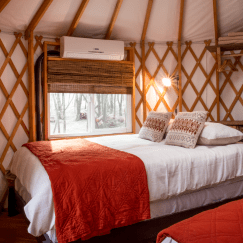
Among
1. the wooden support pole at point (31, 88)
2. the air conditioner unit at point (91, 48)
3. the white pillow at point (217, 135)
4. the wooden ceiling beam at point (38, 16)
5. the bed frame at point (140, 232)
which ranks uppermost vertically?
the wooden ceiling beam at point (38, 16)

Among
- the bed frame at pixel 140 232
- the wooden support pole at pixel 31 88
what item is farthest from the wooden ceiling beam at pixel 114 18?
the bed frame at pixel 140 232

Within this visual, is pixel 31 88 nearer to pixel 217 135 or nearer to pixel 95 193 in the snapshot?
pixel 95 193

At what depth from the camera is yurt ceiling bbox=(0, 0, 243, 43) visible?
9.73 feet

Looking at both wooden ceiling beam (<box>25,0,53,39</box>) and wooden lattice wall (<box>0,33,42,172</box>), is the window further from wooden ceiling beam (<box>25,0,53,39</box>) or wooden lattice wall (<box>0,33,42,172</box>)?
wooden ceiling beam (<box>25,0,53,39</box>)

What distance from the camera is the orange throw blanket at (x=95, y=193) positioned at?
150 cm

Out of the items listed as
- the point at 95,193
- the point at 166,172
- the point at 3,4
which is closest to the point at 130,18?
the point at 3,4

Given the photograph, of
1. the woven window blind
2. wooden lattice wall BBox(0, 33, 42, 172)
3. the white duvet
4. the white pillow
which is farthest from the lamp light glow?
wooden lattice wall BBox(0, 33, 42, 172)

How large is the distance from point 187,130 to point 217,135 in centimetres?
27

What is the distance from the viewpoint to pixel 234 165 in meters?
2.22

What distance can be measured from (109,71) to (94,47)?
41 cm

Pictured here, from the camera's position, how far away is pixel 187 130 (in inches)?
93.4

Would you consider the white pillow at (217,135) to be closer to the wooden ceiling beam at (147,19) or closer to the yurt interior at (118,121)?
the yurt interior at (118,121)

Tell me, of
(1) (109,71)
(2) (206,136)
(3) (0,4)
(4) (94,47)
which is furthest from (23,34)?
(2) (206,136)

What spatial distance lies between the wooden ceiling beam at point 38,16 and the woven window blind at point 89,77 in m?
0.44
